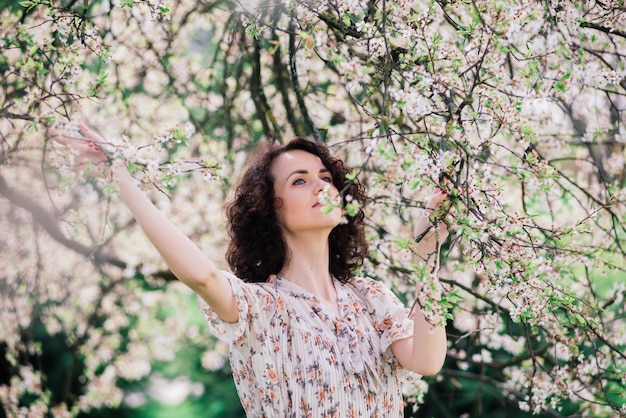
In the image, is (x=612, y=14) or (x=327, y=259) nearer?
(x=612, y=14)

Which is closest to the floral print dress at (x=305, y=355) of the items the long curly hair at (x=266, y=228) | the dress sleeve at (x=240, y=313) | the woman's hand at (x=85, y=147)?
the dress sleeve at (x=240, y=313)

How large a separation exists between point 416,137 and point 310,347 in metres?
0.59

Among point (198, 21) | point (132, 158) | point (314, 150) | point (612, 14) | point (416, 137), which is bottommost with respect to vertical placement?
point (132, 158)

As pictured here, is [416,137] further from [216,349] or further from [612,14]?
[216,349]

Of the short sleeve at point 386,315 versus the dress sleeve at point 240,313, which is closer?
the dress sleeve at point 240,313

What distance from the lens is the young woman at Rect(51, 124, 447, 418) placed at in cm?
186

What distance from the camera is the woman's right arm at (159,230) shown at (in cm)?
154

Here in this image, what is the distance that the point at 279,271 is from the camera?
2.16 meters

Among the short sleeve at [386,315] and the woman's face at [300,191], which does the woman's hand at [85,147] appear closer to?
the woman's face at [300,191]

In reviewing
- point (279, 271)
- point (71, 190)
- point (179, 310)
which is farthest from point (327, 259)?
point (179, 310)

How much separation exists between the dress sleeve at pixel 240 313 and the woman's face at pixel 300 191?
25cm

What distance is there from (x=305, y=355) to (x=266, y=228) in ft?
1.37

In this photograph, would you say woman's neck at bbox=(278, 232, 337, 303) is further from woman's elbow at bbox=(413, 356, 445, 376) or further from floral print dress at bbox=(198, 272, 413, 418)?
woman's elbow at bbox=(413, 356, 445, 376)

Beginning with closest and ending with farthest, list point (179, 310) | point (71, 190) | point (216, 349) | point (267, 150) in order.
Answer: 1. point (267, 150)
2. point (71, 190)
3. point (179, 310)
4. point (216, 349)
